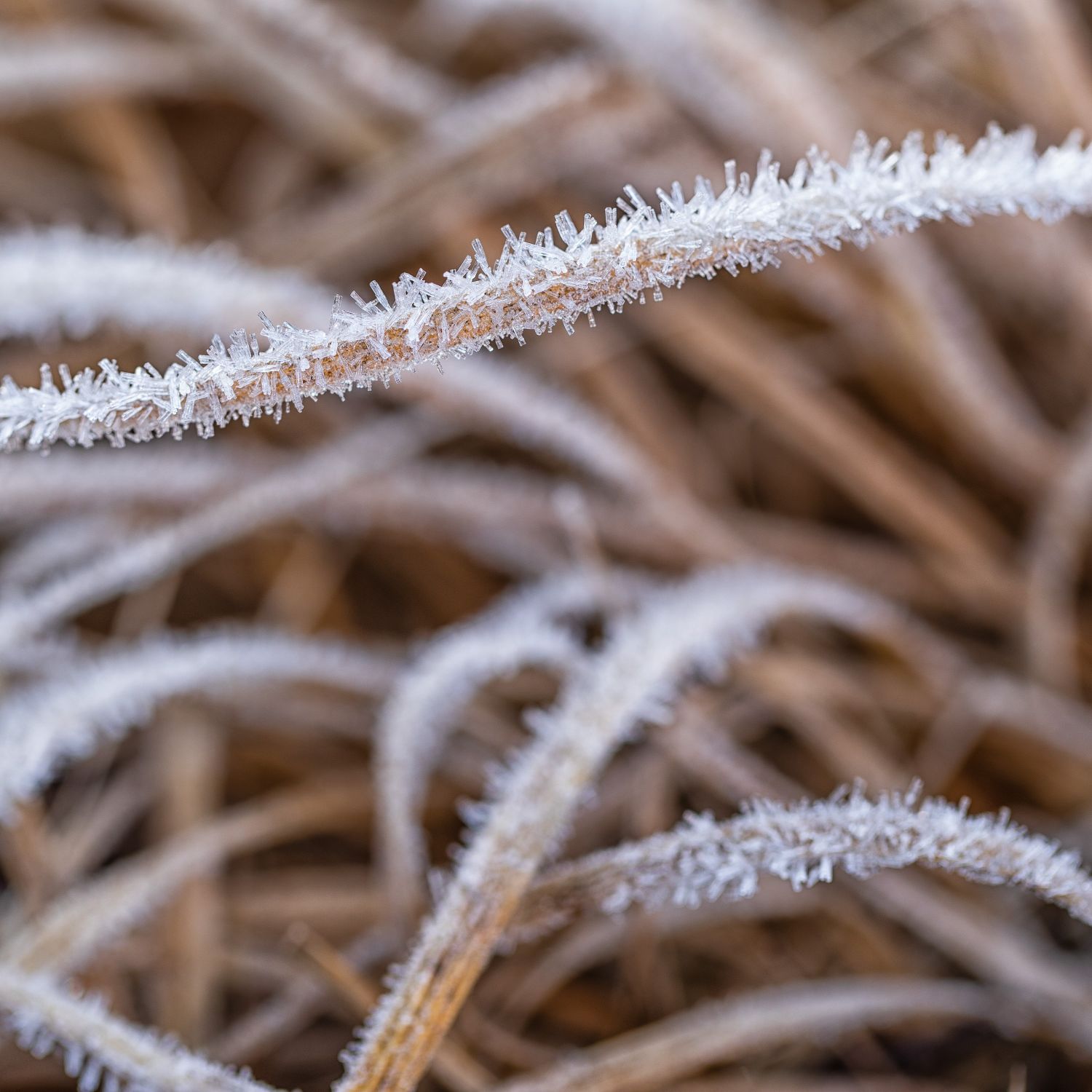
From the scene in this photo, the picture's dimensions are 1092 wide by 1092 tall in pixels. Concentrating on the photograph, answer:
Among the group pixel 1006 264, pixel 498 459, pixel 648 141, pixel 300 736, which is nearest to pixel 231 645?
pixel 300 736

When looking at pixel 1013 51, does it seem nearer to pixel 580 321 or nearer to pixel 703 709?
pixel 580 321

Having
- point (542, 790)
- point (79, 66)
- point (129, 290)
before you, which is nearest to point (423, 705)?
point (542, 790)

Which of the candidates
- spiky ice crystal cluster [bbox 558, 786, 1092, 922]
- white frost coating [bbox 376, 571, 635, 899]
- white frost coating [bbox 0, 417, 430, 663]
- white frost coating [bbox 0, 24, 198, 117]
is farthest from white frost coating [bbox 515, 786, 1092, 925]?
white frost coating [bbox 0, 24, 198, 117]

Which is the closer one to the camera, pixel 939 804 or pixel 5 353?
pixel 939 804

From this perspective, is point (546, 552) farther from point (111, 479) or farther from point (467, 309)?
point (467, 309)

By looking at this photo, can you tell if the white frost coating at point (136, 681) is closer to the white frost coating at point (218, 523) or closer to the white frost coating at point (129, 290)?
the white frost coating at point (218, 523)

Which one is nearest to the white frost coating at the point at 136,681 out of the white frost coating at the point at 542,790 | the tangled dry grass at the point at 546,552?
the tangled dry grass at the point at 546,552
